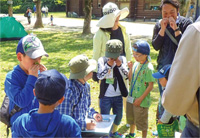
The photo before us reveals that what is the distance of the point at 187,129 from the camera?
5.42 feet

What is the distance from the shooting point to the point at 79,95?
2574 millimetres

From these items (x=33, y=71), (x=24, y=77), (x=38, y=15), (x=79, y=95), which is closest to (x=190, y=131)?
(x=79, y=95)

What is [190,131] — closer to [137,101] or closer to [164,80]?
[164,80]

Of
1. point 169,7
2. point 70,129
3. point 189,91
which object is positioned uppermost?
point 169,7

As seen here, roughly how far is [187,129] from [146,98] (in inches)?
65.3

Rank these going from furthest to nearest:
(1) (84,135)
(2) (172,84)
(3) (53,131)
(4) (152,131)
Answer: (4) (152,131) → (1) (84,135) → (3) (53,131) → (2) (172,84)

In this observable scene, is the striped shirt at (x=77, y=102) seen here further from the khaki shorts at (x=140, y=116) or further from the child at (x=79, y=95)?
the khaki shorts at (x=140, y=116)

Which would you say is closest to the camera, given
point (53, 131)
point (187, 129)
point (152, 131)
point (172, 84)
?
point (172, 84)

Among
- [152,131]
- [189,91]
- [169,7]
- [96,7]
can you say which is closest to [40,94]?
[189,91]

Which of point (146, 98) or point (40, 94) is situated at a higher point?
point (40, 94)

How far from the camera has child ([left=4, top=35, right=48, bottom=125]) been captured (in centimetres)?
224

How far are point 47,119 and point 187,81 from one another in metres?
1.07

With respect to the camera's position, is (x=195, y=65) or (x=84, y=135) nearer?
(x=195, y=65)

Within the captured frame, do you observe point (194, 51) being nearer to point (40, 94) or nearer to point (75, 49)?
point (40, 94)
